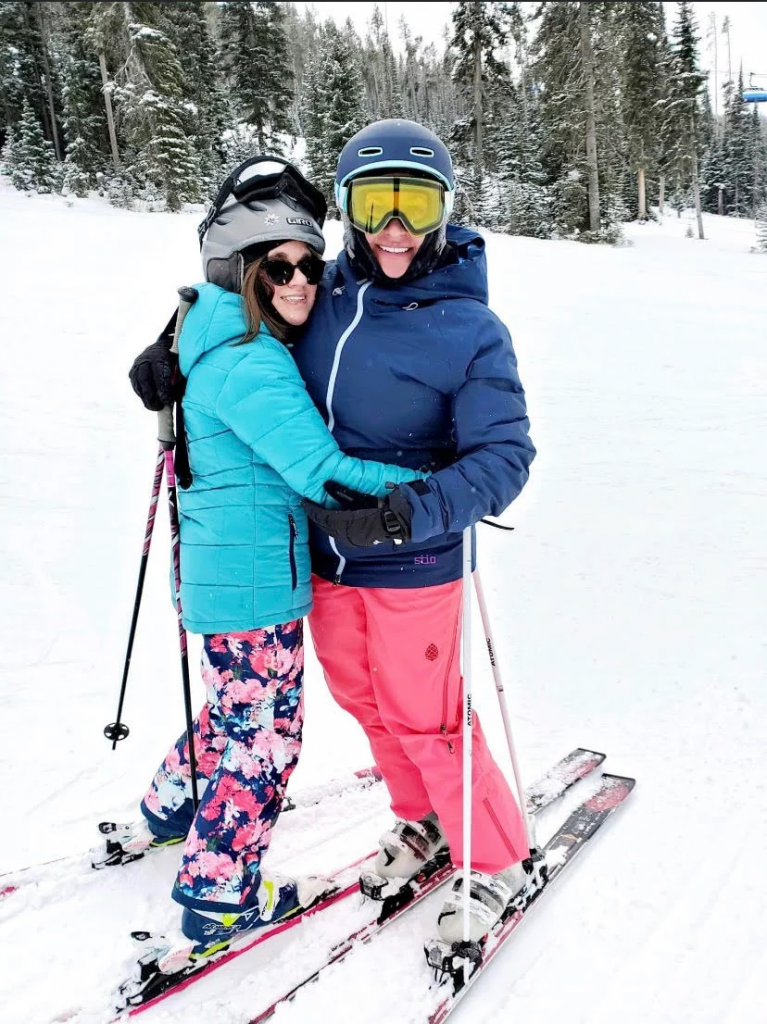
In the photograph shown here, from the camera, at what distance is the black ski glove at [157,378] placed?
213 centimetres

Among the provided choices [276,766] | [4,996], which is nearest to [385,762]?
[276,766]

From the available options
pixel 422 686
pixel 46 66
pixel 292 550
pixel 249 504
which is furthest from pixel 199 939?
pixel 46 66

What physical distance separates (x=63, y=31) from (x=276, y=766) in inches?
1411

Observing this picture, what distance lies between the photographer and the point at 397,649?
2.29 metres

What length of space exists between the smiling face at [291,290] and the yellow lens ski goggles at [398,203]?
0.21m

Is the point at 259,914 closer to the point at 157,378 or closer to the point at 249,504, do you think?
the point at 249,504

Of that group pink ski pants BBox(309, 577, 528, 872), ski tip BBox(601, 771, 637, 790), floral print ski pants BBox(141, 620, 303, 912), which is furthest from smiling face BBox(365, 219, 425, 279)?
ski tip BBox(601, 771, 637, 790)

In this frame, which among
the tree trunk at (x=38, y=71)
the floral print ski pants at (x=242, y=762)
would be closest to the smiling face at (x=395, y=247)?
the floral print ski pants at (x=242, y=762)

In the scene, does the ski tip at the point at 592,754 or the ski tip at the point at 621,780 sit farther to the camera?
the ski tip at the point at 592,754

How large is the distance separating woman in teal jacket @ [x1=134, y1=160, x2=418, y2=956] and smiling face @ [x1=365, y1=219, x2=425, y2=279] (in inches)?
8.6

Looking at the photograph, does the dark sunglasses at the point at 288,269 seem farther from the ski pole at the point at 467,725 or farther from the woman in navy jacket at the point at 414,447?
the ski pole at the point at 467,725

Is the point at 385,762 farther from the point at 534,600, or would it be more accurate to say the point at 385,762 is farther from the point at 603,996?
the point at 534,600

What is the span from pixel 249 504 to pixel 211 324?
52 cm

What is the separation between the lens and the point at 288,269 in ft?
7.09
